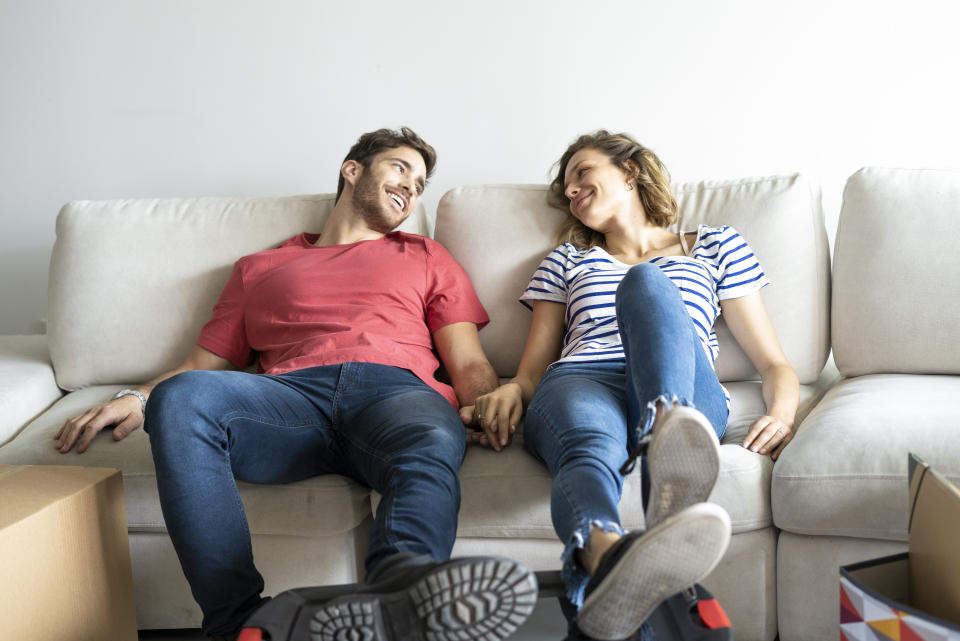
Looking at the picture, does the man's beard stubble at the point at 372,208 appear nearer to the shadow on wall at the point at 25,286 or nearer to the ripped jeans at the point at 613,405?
the ripped jeans at the point at 613,405

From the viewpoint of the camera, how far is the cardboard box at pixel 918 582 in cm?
101

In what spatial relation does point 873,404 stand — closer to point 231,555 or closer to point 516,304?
point 516,304

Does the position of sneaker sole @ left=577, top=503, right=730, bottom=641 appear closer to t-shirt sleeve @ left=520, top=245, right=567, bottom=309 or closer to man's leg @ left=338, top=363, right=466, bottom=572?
man's leg @ left=338, top=363, right=466, bottom=572

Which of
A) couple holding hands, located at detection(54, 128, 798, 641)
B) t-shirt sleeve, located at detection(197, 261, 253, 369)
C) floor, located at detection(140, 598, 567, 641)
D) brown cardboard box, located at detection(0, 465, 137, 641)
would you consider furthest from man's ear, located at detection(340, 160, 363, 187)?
floor, located at detection(140, 598, 567, 641)

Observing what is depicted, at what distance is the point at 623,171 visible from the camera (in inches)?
75.3

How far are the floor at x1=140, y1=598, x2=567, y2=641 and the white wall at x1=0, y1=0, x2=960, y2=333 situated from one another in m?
1.22

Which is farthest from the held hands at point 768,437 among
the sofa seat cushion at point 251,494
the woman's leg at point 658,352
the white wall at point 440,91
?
the white wall at point 440,91

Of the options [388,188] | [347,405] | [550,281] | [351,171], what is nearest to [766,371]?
[550,281]

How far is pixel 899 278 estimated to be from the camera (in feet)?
5.90

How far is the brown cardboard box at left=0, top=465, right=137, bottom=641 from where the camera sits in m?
1.20

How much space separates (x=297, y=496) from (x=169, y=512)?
278mm

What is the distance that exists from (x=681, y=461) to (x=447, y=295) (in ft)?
2.93

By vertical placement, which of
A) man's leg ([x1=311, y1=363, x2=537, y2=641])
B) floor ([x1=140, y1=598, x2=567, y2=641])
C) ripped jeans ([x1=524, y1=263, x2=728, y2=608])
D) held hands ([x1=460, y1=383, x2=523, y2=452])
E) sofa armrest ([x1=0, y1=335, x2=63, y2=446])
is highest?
ripped jeans ([x1=524, y1=263, x2=728, y2=608])

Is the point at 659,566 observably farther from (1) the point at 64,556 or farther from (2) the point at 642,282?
(1) the point at 64,556
